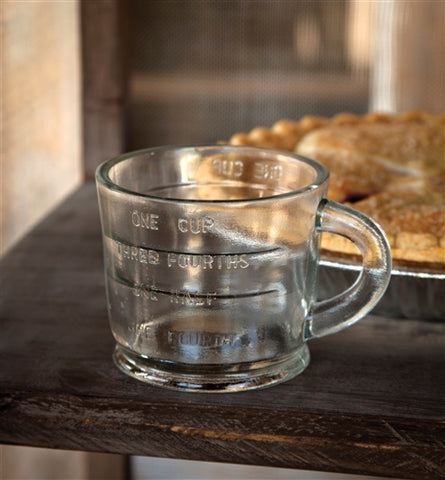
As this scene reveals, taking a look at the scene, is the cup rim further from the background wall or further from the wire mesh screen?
the wire mesh screen

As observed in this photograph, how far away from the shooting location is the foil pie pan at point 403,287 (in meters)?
0.46

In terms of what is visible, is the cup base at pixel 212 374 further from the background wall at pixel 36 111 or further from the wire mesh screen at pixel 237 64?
the wire mesh screen at pixel 237 64

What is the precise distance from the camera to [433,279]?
46 cm

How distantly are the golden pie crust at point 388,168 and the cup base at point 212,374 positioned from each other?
0.10 metres

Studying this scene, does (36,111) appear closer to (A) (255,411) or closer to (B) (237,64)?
(B) (237,64)

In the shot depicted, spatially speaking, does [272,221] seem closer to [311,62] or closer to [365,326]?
[365,326]

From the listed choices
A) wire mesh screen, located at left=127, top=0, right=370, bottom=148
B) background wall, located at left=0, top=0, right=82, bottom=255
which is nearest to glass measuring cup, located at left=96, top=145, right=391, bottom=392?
background wall, located at left=0, top=0, right=82, bottom=255

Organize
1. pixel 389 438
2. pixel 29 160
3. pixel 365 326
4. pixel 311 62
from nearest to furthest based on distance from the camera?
pixel 389 438, pixel 365 326, pixel 29 160, pixel 311 62

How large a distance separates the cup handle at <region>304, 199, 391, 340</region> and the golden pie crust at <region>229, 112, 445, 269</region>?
6cm

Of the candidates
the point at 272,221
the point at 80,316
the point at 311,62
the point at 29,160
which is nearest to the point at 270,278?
the point at 272,221

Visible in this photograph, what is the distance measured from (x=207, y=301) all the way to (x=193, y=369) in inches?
1.5

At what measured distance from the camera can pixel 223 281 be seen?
389 mm

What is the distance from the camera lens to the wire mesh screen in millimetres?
1034

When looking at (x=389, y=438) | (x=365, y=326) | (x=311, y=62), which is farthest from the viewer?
(x=311, y=62)
